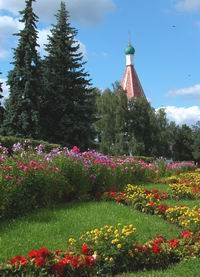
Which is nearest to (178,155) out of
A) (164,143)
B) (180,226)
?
(164,143)

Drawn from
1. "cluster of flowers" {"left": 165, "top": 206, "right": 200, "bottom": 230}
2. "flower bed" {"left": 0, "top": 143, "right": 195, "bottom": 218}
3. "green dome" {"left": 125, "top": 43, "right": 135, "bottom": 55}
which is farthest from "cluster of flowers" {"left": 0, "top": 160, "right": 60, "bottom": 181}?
"green dome" {"left": 125, "top": 43, "right": 135, "bottom": 55}

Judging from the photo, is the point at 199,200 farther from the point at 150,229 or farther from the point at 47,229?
the point at 47,229

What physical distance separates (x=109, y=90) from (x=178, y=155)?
1632cm

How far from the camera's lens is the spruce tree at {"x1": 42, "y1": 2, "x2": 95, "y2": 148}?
114ft

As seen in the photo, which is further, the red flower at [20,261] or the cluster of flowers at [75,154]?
the cluster of flowers at [75,154]

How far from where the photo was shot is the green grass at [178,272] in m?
6.01

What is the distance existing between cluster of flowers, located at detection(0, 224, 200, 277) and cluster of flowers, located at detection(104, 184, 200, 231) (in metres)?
1.50

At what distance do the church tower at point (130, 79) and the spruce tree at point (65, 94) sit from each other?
1391 inches

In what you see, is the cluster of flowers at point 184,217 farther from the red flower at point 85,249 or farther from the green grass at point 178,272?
the red flower at point 85,249

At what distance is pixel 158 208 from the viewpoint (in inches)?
414

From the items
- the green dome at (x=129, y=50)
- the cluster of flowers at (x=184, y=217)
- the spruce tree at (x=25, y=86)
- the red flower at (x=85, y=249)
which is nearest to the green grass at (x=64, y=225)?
the cluster of flowers at (x=184, y=217)

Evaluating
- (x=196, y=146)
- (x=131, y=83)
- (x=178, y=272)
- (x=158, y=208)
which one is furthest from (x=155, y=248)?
(x=131, y=83)

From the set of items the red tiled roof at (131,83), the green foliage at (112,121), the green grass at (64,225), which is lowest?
the green grass at (64,225)

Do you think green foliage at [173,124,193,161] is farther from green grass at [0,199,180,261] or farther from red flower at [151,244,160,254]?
red flower at [151,244,160,254]
